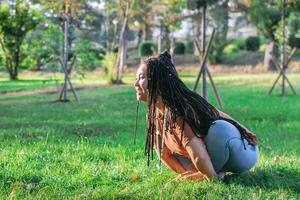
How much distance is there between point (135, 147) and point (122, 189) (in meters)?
2.48

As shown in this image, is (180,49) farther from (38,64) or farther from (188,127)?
(188,127)

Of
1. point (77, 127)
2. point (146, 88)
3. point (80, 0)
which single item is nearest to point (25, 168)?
point (146, 88)

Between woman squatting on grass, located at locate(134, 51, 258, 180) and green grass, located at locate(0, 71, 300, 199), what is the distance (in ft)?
0.54

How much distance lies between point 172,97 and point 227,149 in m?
0.66

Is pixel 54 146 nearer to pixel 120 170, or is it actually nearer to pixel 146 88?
pixel 120 170

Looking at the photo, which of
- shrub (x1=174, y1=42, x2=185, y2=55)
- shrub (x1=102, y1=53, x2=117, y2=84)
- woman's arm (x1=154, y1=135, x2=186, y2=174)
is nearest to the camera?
woman's arm (x1=154, y1=135, x2=186, y2=174)

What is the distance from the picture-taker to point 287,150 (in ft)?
23.9

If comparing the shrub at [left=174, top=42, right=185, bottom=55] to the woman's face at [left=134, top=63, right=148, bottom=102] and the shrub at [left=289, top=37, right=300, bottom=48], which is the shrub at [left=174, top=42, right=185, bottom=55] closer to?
the shrub at [left=289, top=37, right=300, bottom=48]

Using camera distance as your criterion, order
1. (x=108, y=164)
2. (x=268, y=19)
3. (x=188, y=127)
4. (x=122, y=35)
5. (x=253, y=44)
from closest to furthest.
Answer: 1. (x=188, y=127)
2. (x=108, y=164)
3. (x=122, y=35)
4. (x=268, y=19)
5. (x=253, y=44)

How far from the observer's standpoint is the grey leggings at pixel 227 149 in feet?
16.3

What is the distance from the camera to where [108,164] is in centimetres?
603

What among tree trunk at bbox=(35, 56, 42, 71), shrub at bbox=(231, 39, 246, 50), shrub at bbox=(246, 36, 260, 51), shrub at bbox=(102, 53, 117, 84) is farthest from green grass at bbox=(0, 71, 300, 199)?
shrub at bbox=(231, 39, 246, 50)

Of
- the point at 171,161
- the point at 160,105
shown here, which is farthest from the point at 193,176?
the point at 160,105

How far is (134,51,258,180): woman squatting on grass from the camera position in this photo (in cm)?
486
